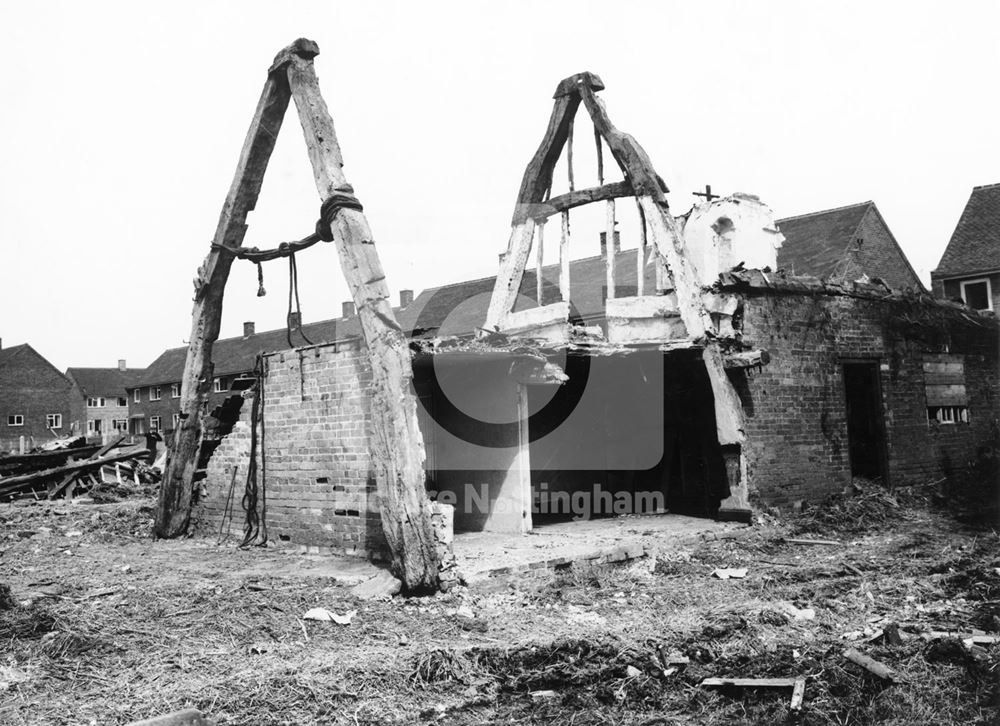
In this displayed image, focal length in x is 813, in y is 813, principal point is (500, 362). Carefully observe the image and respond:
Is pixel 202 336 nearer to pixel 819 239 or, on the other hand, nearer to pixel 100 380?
pixel 819 239

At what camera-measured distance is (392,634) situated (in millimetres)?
6621

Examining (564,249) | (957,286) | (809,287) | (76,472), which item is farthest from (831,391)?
(957,286)

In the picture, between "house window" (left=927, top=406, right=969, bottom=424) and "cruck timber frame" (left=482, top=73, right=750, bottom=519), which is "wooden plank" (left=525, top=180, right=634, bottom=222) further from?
"house window" (left=927, top=406, right=969, bottom=424)

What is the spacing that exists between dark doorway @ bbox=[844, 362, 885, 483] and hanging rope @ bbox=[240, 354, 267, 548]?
30.6ft

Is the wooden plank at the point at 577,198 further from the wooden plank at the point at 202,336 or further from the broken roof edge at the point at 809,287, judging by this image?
the wooden plank at the point at 202,336

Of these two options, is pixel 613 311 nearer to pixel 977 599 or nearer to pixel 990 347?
pixel 977 599

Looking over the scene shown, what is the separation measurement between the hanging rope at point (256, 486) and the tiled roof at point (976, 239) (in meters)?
24.9

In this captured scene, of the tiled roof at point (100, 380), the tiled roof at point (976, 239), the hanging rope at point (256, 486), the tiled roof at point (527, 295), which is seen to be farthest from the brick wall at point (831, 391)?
the tiled roof at point (100, 380)

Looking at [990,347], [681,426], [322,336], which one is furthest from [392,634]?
[322,336]

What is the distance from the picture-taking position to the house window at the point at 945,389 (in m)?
14.6

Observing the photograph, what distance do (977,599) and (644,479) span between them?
Result: 283 inches

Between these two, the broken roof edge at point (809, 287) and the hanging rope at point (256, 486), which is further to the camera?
the broken roof edge at point (809, 287)

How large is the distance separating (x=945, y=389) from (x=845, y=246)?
33.5 ft

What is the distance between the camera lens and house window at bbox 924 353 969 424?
575 inches
